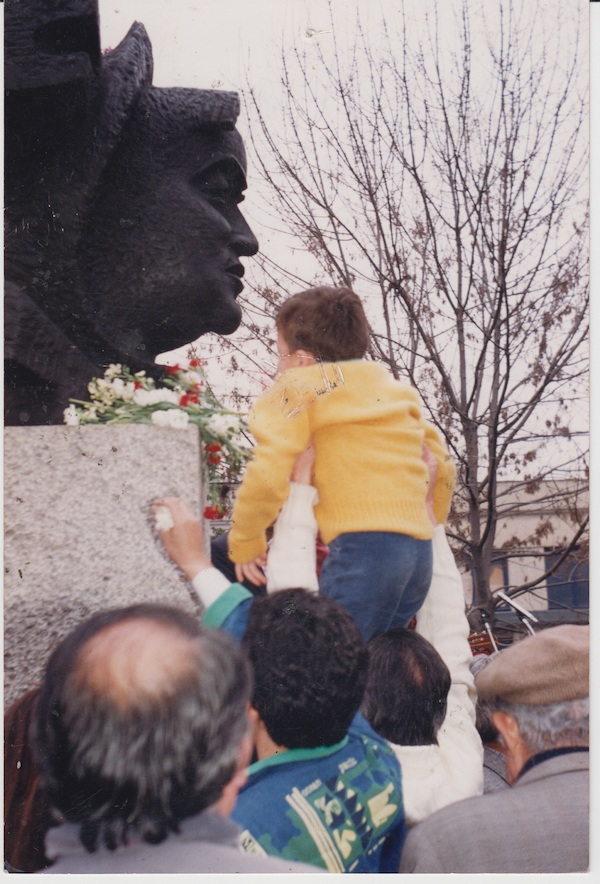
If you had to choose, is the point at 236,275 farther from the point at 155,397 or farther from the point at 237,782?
the point at 237,782

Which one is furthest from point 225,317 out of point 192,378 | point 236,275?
point 192,378

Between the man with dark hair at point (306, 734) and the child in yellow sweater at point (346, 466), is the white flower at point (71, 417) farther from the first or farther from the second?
the child in yellow sweater at point (346, 466)

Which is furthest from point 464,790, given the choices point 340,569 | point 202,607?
point 202,607

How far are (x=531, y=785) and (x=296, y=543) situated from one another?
93cm

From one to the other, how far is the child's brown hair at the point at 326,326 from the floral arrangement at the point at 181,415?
0.34 metres

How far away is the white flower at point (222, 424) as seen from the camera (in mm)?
2416

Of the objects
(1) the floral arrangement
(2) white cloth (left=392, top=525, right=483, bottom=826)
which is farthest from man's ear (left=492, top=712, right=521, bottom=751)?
(1) the floral arrangement

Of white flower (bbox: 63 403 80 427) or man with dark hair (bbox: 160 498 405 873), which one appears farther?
white flower (bbox: 63 403 80 427)

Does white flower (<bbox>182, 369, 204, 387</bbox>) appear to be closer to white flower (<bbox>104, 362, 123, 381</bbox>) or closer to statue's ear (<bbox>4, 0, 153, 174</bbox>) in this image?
white flower (<bbox>104, 362, 123, 381</bbox>)

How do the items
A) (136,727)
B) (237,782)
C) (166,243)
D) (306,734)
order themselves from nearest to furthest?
(136,727)
(237,782)
(306,734)
(166,243)

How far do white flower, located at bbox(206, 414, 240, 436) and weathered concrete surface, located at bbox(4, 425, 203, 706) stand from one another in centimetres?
7

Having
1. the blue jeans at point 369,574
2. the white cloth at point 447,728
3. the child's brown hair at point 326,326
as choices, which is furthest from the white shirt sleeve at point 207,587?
the child's brown hair at point 326,326

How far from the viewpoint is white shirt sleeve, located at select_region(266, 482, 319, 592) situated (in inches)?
96.2

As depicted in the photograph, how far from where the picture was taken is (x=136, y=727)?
5.57ft
